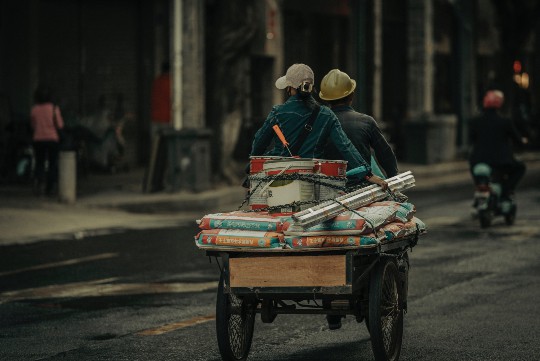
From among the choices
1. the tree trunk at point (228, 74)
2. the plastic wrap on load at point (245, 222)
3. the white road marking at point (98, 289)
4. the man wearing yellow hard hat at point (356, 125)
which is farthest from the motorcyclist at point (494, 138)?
the plastic wrap on load at point (245, 222)

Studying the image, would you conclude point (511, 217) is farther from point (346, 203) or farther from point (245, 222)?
point (245, 222)

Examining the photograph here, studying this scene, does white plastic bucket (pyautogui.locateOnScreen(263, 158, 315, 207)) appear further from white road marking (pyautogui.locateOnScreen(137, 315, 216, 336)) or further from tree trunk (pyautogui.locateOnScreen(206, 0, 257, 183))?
tree trunk (pyautogui.locateOnScreen(206, 0, 257, 183))

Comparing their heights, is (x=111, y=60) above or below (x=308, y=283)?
above

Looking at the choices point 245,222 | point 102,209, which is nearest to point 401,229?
point 245,222

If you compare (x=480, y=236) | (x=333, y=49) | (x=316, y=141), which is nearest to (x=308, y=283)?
(x=316, y=141)

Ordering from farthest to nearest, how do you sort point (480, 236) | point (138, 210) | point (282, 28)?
point (282, 28)
point (138, 210)
point (480, 236)

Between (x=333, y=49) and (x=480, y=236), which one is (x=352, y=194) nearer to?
(x=480, y=236)

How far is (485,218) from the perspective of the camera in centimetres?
1809

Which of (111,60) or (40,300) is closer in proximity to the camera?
(40,300)

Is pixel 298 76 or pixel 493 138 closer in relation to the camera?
pixel 298 76

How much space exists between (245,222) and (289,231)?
1.05 feet

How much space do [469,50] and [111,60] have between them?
12.3 metres

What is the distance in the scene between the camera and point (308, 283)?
845 cm

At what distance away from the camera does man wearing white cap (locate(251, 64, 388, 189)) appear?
9.02 meters
